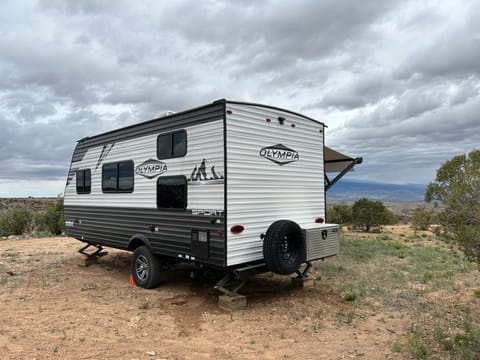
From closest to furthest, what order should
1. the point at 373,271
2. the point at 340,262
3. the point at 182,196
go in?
the point at 182,196 < the point at 373,271 < the point at 340,262

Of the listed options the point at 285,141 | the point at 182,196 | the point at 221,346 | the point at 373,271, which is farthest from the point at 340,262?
the point at 221,346

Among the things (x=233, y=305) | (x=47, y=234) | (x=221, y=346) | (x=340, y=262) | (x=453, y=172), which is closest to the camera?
(x=453, y=172)

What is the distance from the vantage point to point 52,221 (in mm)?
19062

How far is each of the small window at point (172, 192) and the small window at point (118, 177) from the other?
1.09 m

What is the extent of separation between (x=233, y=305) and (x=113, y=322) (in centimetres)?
187

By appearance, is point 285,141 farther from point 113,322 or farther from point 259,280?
point 113,322

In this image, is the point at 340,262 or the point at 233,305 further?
the point at 340,262

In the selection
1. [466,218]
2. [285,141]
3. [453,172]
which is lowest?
[466,218]

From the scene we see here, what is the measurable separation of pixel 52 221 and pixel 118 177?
1274 cm

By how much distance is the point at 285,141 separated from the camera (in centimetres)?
707

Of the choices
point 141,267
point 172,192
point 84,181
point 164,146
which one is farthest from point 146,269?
point 84,181

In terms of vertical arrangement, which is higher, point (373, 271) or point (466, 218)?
point (466, 218)

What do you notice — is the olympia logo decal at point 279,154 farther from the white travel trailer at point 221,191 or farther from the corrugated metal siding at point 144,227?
the corrugated metal siding at point 144,227

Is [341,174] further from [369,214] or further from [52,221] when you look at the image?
[52,221]
